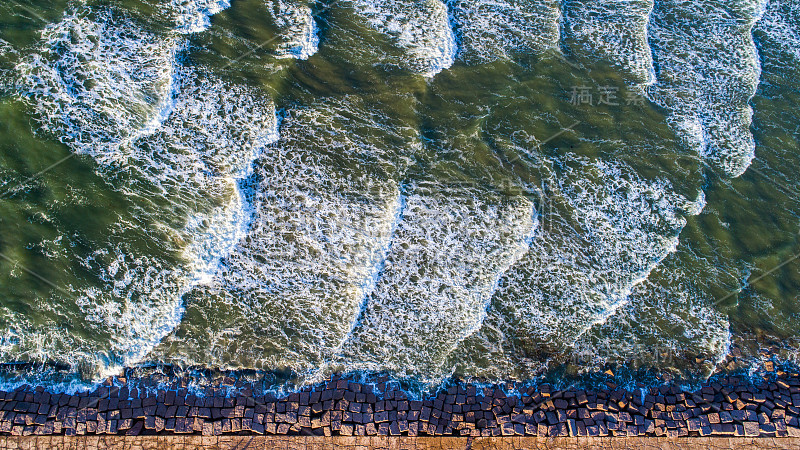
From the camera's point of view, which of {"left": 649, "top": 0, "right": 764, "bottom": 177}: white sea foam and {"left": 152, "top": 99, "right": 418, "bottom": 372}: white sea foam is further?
{"left": 649, "top": 0, "right": 764, "bottom": 177}: white sea foam

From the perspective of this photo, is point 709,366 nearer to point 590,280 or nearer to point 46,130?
point 590,280

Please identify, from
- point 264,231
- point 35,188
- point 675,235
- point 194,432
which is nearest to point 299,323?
point 264,231

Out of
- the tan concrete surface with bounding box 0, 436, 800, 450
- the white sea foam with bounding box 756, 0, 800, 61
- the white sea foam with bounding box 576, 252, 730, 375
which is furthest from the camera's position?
the white sea foam with bounding box 756, 0, 800, 61

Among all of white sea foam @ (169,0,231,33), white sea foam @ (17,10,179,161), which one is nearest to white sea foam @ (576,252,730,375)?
white sea foam @ (17,10,179,161)

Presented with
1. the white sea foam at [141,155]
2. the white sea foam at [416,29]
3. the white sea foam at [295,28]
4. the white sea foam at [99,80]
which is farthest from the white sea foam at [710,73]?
the white sea foam at [99,80]

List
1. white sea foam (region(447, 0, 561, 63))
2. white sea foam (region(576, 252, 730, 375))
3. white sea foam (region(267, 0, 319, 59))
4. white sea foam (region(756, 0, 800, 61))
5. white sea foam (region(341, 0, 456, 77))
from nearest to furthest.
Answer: white sea foam (region(576, 252, 730, 375)) < white sea foam (region(267, 0, 319, 59)) < white sea foam (region(341, 0, 456, 77)) < white sea foam (region(447, 0, 561, 63)) < white sea foam (region(756, 0, 800, 61))

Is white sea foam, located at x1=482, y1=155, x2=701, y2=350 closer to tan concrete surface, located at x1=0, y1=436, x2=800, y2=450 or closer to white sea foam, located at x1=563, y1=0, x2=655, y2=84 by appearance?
tan concrete surface, located at x1=0, y1=436, x2=800, y2=450

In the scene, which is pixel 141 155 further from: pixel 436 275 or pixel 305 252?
pixel 436 275
